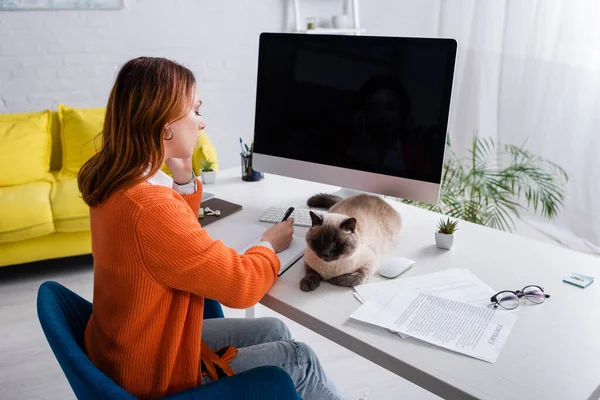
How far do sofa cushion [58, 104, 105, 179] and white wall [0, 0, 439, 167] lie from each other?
1.41ft

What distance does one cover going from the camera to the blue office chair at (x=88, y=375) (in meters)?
0.91

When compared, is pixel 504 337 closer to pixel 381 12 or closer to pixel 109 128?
pixel 109 128

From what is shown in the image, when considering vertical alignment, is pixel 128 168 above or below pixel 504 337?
above

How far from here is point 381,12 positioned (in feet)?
14.1

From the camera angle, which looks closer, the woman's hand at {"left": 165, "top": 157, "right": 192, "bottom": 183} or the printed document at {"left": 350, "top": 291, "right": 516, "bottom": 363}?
the printed document at {"left": 350, "top": 291, "right": 516, "bottom": 363}

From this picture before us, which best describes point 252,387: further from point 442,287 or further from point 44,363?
point 44,363

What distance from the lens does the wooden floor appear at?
201cm

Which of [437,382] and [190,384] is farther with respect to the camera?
[190,384]

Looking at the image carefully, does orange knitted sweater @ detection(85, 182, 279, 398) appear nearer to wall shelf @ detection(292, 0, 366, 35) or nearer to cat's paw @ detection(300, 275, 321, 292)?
cat's paw @ detection(300, 275, 321, 292)

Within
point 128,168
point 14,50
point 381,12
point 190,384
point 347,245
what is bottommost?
point 190,384

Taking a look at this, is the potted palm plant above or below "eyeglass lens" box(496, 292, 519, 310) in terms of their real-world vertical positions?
below

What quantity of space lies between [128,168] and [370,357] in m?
0.61

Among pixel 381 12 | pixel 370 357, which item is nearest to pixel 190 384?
pixel 370 357

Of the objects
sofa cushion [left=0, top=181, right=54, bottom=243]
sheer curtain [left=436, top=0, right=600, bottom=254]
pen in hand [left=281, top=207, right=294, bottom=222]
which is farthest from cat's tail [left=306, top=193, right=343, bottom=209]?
sheer curtain [left=436, top=0, right=600, bottom=254]
